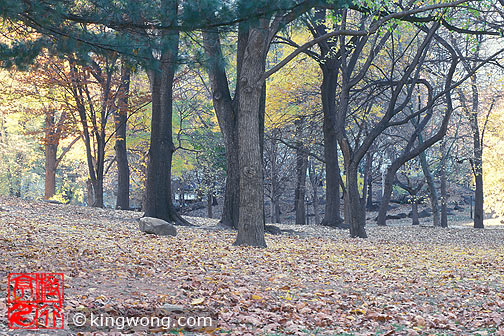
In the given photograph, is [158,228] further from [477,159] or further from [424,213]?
[424,213]

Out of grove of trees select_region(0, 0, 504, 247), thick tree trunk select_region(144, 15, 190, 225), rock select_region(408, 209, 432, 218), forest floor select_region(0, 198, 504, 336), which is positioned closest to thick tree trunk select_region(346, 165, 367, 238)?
grove of trees select_region(0, 0, 504, 247)

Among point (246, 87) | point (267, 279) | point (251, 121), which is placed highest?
point (246, 87)

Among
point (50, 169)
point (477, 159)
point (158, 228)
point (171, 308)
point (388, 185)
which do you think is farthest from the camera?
point (50, 169)

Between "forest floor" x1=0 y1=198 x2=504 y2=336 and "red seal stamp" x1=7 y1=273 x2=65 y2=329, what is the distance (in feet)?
0.35

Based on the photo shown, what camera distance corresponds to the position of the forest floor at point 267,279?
16.6 ft

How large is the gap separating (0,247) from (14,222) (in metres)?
3.69

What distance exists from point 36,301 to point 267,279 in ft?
10.9

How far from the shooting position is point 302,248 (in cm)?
1095

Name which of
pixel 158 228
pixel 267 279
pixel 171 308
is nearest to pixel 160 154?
pixel 158 228

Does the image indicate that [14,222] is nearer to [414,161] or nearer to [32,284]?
[32,284]

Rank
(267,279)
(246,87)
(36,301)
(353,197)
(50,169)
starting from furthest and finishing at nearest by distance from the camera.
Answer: (50,169) → (353,197) → (246,87) → (267,279) → (36,301)

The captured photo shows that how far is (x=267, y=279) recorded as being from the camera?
7184mm
